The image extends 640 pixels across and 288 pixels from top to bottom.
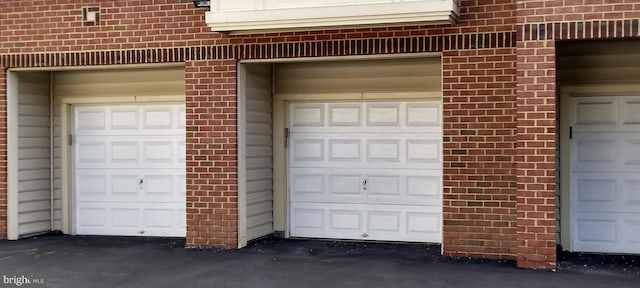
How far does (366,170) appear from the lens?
429 inches

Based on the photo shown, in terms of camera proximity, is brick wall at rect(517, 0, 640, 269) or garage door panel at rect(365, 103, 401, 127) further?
garage door panel at rect(365, 103, 401, 127)

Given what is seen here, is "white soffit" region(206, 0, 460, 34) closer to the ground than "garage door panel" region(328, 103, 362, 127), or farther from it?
farther from it

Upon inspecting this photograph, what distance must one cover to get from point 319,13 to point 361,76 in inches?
70.6

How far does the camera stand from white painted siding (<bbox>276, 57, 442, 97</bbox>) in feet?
34.4

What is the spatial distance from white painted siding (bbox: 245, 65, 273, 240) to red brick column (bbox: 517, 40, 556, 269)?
3.84 meters

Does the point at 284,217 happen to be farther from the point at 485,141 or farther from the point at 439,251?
the point at 485,141

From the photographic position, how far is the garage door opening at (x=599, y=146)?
9.65 metres

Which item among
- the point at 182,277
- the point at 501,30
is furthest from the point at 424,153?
the point at 182,277

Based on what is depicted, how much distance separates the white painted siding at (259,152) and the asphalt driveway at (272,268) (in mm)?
370

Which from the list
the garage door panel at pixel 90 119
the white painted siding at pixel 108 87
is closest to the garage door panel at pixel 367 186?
the white painted siding at pixel 108 87

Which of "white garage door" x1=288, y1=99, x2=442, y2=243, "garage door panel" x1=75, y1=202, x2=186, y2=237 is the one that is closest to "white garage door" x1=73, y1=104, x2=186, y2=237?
"garage door panel" x1=75, y1=202, x2=186, y2=237

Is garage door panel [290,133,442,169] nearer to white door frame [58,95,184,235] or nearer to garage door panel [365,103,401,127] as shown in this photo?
garage door panel [365,103,401,127]

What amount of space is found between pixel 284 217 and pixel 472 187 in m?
3.14

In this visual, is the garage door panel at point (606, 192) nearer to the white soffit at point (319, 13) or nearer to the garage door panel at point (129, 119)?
the white soffit at point (319, 13)
